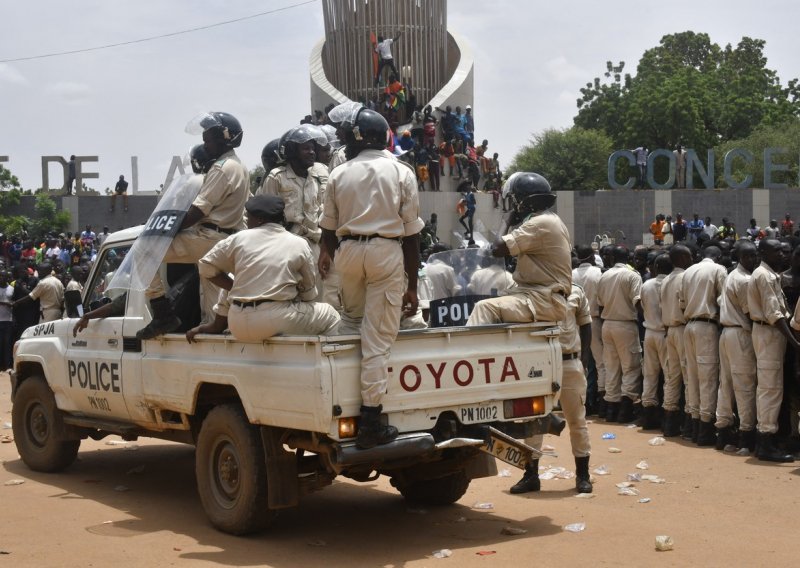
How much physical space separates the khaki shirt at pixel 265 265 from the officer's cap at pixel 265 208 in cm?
7

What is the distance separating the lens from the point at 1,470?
9.53 meters

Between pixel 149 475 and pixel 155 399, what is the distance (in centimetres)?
202

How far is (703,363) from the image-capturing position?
10.5m

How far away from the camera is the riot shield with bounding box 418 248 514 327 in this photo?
7.89 metres

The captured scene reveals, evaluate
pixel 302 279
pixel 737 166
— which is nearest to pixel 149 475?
pixel 302 279

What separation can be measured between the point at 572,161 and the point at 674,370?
166 ft

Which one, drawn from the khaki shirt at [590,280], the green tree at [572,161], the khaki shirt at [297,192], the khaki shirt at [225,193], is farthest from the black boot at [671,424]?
the green tree at [572,161]

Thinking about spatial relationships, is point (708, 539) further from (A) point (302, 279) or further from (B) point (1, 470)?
(B) point (1, 470)

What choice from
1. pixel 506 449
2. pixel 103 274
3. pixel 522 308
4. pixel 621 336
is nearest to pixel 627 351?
pixel 621 336

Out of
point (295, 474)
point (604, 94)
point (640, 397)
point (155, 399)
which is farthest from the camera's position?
point (604, 94)

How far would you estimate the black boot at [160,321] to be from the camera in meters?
7.55

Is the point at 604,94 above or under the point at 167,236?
above

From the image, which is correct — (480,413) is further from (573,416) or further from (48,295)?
(48,295)

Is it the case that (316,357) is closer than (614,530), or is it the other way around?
(316,357)
